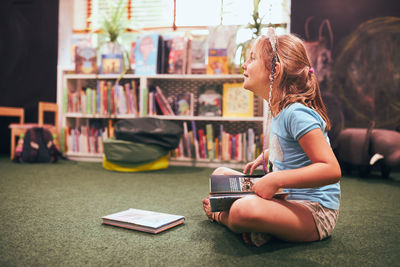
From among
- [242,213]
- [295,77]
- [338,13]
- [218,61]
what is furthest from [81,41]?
[242,213]

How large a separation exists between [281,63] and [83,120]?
283 centimetres

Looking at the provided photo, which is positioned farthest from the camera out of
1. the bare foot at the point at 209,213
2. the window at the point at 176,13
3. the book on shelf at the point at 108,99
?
the window at the point at 176,13

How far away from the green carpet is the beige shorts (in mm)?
47

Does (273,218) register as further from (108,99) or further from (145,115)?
(108,99)

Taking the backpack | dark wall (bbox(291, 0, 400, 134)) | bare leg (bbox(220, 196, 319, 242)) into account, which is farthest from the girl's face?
the backpack

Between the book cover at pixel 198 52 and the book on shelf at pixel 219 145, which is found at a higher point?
the book cover at pixel 198 52

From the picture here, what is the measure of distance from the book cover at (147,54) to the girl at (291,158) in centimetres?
206

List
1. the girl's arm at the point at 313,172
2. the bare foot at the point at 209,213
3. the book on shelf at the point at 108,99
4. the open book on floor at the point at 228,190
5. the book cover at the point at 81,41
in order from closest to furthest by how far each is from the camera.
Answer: the girl's arm at the point at 313,172 < the open book on floor at the point at 228,190 < the bare foot at the point at 209,213 < the book on shelf at the point at 108,99 < the book cover at the point at 81,41

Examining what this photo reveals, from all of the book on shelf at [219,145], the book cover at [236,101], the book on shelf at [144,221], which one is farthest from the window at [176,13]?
the book on shelf at [144,221]

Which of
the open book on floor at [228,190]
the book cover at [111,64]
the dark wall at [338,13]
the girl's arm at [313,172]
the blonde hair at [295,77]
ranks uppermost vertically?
the dark wall at [338,13]

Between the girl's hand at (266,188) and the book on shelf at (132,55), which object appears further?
the book on shelf at (132,55)

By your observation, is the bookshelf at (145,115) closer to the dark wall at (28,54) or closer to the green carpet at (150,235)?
the dark wall at (28,54)

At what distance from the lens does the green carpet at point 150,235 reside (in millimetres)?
871

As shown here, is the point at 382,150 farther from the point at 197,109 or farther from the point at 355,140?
the point at 197,109
